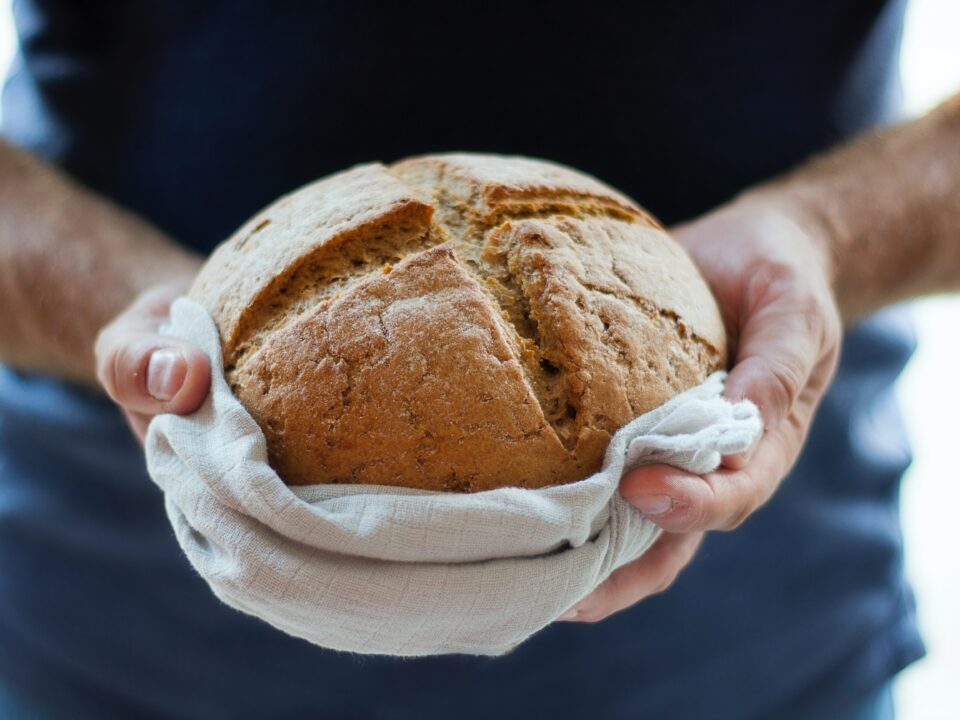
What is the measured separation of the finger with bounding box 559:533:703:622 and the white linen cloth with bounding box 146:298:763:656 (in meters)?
0.13

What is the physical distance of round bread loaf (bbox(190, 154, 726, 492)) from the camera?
109 centimetres

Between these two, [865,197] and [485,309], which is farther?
[865,197]

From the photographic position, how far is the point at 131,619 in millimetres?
1887

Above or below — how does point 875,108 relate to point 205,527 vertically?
above

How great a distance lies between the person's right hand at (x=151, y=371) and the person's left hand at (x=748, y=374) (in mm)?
599

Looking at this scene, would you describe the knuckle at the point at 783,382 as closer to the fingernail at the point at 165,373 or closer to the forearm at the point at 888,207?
the forearm at the point at 888,207

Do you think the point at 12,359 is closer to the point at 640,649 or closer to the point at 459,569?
the point at 459,569

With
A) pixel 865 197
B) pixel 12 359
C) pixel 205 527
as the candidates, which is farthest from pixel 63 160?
pixel 865 197

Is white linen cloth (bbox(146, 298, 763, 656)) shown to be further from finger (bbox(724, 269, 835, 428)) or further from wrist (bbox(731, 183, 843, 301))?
wrist (bbox(731, 183, 843, 301))

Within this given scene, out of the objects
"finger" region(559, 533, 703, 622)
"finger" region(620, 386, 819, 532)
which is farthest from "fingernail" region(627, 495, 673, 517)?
"finger" region(559, 533, 703, 622)

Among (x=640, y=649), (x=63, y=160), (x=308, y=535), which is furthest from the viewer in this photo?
(x=63, y=160)

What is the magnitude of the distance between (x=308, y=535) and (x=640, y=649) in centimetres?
104

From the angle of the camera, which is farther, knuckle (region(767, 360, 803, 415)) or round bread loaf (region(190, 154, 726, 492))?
knuckle (region(767, 360, 803, 415))

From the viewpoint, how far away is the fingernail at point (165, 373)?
1163 millimetres
